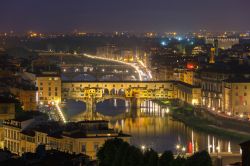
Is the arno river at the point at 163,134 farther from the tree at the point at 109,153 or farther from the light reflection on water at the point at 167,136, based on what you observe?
the tree at the point at 109,153

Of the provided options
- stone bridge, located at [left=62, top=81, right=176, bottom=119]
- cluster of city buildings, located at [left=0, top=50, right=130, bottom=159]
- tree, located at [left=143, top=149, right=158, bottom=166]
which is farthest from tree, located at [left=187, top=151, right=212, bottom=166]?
stone bridge, located at [left=62, top=81, right=176, bottom=119]

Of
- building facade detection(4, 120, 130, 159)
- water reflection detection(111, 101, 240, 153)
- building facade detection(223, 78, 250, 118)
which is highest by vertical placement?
building facade detection(223, 78, 250, 118)

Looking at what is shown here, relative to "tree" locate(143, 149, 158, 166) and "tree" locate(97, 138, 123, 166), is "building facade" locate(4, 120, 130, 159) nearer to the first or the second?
"tree" locate(97, 138, 123, 166)

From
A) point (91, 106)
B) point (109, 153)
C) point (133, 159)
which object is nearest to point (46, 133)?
point (109, 153)

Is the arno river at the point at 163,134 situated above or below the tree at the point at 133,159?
below

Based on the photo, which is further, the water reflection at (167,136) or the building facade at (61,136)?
the water reflection at (167,136)

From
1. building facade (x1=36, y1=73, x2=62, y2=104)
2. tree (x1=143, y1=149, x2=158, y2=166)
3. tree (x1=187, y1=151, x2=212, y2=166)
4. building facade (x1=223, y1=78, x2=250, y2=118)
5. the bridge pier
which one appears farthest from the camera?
building facade (x1=36, y1=73, x2=62, y2=104)

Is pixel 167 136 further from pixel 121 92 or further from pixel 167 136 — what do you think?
pixel 121 92

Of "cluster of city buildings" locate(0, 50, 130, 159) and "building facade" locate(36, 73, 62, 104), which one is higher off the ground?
"building facade" locate(36, 73, 62, 104)

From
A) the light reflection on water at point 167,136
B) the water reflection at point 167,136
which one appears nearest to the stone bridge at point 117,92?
the water reflection at point 167,136
